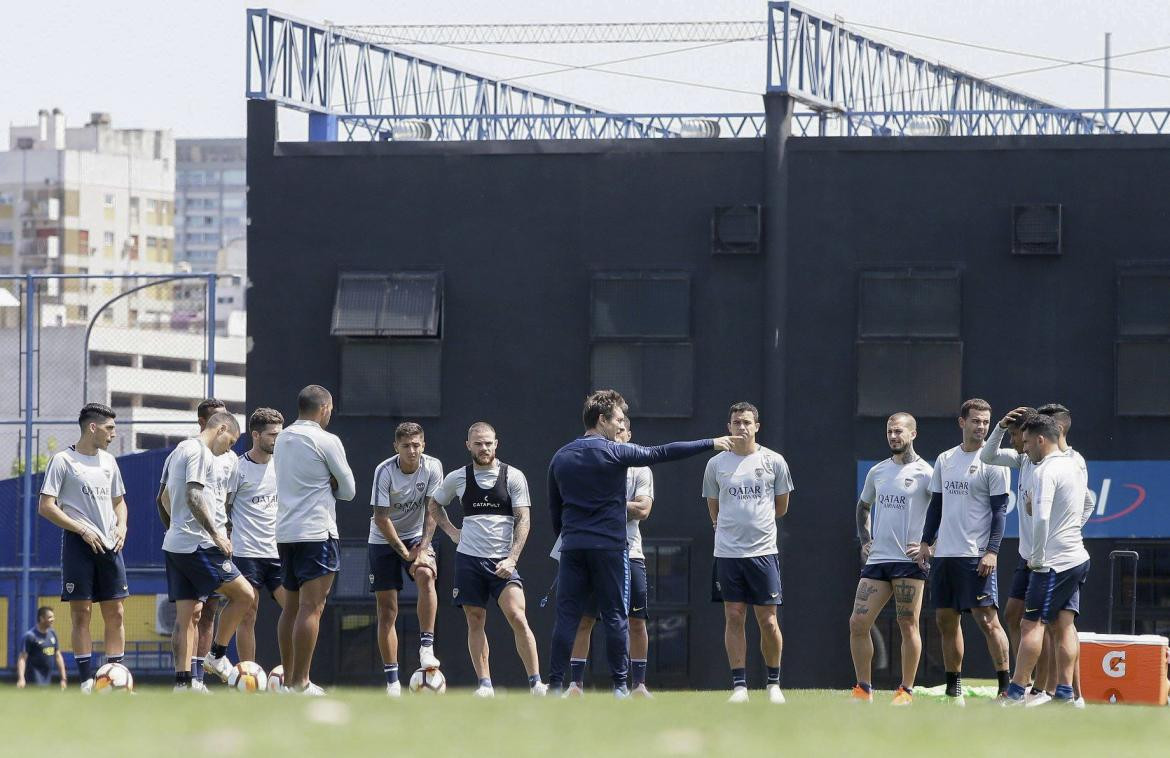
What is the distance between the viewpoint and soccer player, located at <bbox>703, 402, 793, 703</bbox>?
39.1 ft

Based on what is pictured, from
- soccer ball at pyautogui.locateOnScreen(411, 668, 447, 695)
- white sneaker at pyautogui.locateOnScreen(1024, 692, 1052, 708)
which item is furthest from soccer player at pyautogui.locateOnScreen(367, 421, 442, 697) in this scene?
white sneaker at pyautogui.locateOnScreen(1024, 692, 1052, 708)

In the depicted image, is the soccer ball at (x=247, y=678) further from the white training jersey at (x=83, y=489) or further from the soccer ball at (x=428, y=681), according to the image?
the white training jersey at (x=83, y=489)

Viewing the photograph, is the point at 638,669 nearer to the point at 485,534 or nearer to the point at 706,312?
the point at 485,534

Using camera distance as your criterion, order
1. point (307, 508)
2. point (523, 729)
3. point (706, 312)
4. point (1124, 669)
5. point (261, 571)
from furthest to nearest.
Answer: point (706, 312) < point (1124, 669) < point (261, 571) < point (307, 508) < point (523, 729)

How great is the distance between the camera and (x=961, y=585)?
1209 cm

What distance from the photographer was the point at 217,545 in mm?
11258

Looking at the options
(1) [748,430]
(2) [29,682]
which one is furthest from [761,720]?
(2) [29,682]

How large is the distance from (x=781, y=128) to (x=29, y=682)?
388 inches

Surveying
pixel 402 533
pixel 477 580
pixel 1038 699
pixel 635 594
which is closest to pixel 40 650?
pixel 402 533

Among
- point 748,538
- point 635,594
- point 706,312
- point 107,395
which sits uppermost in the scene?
point 706,312

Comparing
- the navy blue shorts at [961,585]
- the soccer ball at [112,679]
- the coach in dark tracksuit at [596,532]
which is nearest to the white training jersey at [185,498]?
the soccer ball at [112,679]

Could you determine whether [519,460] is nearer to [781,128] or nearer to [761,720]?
[781,128]

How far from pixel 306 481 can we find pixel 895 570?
153 inches

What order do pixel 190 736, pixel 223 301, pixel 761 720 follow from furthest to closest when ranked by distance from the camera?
pixel 223 301 → pixel 761 720 → pixel 190 736
